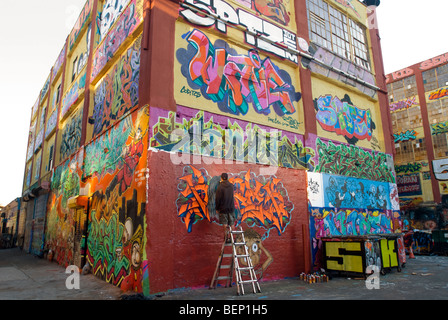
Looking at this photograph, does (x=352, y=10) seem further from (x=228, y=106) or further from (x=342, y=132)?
(x=228, y=106)

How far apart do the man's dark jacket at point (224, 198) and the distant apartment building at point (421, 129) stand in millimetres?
23690

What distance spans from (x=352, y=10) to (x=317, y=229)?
34.8 feet

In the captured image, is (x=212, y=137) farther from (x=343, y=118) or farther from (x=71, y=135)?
(x=71, y=135)

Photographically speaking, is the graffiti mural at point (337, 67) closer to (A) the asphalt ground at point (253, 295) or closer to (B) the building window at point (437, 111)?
(A) the asphalt ground at point (253, 295)

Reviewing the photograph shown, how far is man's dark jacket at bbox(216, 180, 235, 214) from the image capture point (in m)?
7.27

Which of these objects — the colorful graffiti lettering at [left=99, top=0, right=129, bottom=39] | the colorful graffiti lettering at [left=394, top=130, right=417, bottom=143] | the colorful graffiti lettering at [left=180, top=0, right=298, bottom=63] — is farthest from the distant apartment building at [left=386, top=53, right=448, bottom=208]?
the colorful graffiti lettering at [left=99, top=0, right=129, bottom=39]

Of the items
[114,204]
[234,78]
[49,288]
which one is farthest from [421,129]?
[49,288]

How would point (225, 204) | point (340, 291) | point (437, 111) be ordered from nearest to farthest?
point (340, 291)
point (225, 204)
point (437, 111)

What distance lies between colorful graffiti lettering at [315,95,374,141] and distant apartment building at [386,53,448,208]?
1533 centimetres

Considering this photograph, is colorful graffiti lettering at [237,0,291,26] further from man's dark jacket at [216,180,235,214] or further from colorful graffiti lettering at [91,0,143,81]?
man's dark jacket at [216,180,235,214]

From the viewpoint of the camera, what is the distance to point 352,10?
14.5 metres

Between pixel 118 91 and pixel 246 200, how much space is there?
194 inches

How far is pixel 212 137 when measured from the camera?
8.20 metres
